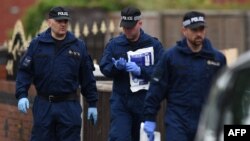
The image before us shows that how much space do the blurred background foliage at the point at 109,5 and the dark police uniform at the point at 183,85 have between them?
1064cm

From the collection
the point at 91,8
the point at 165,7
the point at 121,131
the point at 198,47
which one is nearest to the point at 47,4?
the point at 91,8

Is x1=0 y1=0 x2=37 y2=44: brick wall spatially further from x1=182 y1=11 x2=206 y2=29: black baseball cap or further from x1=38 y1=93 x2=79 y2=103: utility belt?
x1=182 y1=11 x2=206 y2=29: black baseball cap

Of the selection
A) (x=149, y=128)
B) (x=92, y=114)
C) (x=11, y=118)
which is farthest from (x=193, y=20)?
(x=11, y=118)

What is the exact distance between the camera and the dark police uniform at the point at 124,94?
857cm

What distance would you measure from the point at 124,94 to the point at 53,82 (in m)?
0.71

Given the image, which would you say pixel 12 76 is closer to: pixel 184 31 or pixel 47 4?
pixel 184 31

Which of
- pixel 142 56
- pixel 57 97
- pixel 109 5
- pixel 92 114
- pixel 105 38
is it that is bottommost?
pixel 92 114

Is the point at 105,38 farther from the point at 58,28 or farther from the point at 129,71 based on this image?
the point at 129,71

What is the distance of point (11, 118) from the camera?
10.5 m

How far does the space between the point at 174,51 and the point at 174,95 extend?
375mm

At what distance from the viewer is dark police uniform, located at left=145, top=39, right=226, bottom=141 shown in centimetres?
729

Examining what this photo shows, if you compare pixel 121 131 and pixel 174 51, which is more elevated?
pixel 174 51

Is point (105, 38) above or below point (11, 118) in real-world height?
above

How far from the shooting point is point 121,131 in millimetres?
8539
